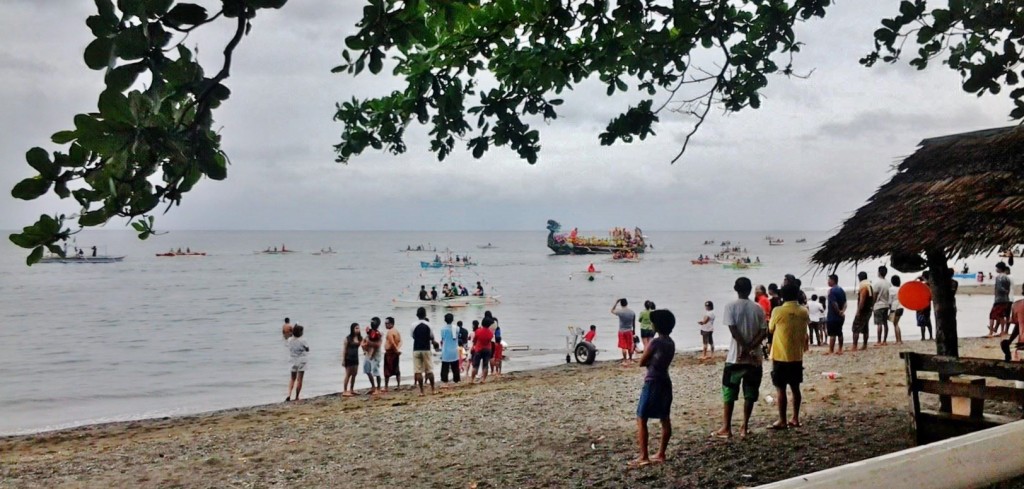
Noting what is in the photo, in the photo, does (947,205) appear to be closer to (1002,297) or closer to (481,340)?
(1002,297)

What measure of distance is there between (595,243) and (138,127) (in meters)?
103

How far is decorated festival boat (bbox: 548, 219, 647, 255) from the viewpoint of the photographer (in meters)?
98.6

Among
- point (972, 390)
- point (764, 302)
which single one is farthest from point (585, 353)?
point (972, 390)

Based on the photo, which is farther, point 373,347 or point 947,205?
point 373,347

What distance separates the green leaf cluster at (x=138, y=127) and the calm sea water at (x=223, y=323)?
5.88 meters

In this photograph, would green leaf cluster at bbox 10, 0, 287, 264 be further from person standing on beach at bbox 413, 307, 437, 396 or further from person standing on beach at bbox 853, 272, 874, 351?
person standing on beach at bbox 853, 272, 874, 351

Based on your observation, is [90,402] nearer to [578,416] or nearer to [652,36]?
[578,416]

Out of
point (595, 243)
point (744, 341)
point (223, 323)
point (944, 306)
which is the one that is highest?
point (595, 243)

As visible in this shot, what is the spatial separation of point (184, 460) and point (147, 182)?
763 cm

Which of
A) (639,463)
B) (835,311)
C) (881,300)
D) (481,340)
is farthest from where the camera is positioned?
(481,340)

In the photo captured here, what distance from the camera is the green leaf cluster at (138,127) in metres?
2.24

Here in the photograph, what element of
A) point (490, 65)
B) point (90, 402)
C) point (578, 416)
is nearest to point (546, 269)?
point (90, 402)

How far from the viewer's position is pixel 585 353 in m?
19.9

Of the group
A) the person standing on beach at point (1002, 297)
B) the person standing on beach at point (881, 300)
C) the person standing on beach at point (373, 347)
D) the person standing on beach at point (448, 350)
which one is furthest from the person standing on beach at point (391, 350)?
the person standing on beach at point (1002, 297)
